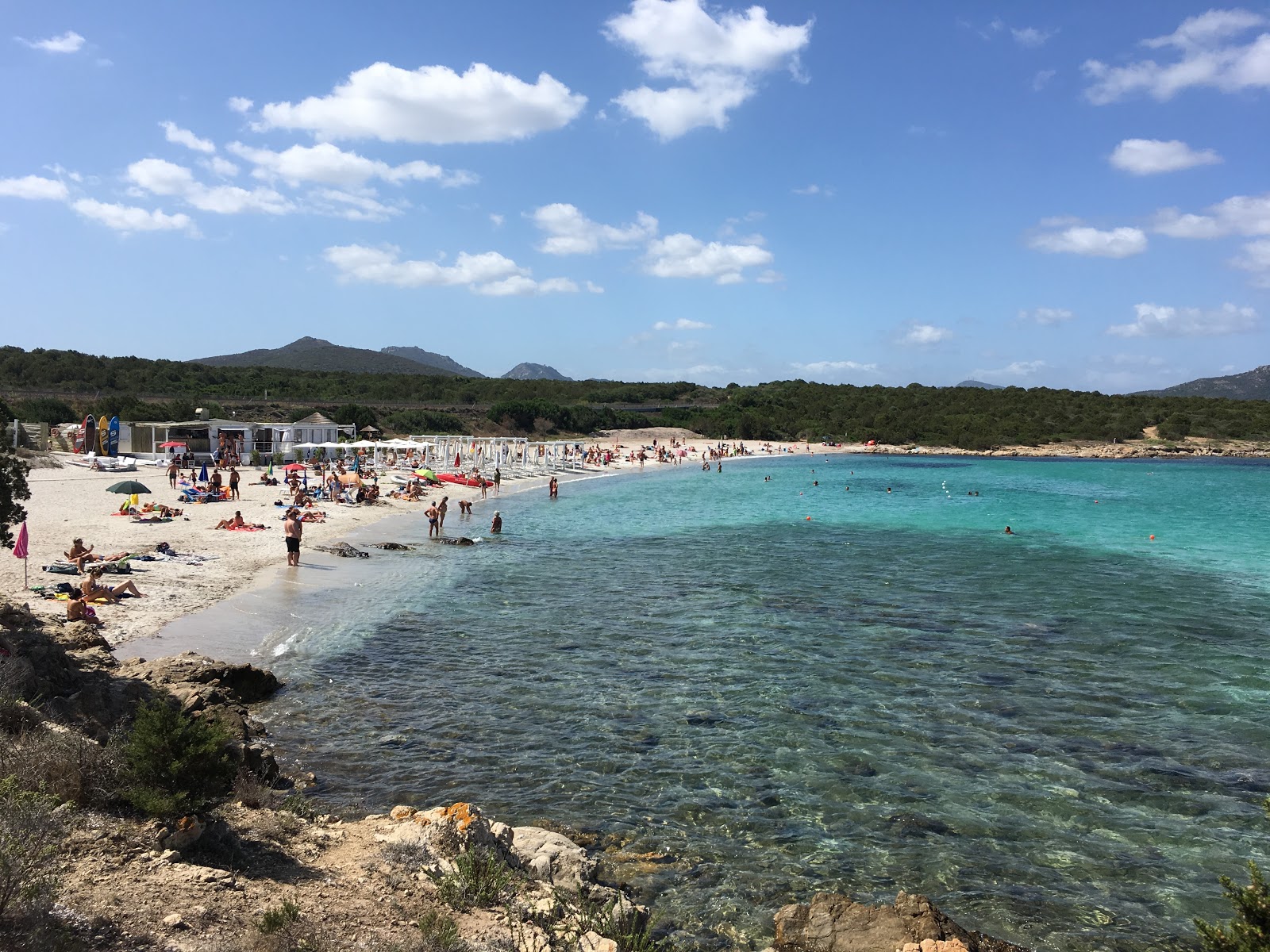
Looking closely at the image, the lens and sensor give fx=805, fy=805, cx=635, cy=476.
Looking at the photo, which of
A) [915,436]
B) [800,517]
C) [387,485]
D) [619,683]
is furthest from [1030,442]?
[619,683]

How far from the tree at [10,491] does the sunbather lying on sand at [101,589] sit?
4709 mm

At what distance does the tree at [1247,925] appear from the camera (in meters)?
3.82

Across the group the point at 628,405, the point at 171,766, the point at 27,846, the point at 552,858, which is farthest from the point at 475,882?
the point at 628,405

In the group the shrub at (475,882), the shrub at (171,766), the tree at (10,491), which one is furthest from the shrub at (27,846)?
the tree at (10,491)

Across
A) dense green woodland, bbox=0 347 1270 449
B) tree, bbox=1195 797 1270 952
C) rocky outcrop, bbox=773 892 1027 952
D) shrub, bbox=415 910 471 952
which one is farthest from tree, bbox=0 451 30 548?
dense green woodland, bbox=0 347 1270 449

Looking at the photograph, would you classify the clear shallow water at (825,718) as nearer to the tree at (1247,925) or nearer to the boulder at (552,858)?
the boulder at (552,858)

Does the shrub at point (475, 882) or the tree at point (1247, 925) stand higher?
the tree at point (1247, 925)

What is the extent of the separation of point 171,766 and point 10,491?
195 inches

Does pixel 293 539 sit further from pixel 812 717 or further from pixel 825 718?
pixel 825 718

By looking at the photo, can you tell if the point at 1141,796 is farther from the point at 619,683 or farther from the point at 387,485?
the point at 387,485

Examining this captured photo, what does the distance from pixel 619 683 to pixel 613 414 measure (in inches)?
3082

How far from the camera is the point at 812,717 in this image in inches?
408

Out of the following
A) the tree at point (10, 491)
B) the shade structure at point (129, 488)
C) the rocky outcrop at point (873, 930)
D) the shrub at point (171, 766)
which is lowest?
the rocky outcrop at point (873, 930)

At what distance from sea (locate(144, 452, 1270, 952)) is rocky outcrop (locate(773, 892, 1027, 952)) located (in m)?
0.29
